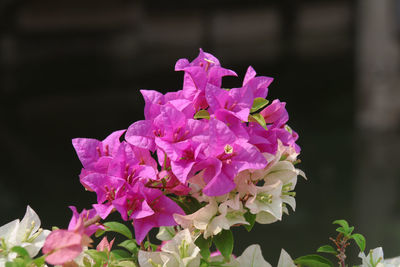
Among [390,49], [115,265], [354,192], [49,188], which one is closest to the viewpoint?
[115,265]

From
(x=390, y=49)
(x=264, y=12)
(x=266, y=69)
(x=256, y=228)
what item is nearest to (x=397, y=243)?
(x=256, y=228)

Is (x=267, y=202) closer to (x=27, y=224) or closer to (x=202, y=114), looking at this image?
(x=202, y=114)

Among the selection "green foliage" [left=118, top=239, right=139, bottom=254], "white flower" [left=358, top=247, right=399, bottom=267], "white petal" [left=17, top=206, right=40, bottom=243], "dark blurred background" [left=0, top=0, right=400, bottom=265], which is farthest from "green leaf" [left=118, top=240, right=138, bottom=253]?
"dark blurred background" [left=0, top=0, right=400, bottom=265]

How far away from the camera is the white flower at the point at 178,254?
0.55 meters

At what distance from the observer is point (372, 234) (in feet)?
9.78

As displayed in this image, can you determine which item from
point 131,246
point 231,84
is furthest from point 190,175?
point 231,84

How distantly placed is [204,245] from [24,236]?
0.17 m

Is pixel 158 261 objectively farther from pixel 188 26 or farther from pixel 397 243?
pixel 188 26

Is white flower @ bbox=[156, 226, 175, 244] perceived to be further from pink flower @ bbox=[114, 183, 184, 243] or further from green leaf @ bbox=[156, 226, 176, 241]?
pink flower @ bbox=[114, 183, 184, 243]

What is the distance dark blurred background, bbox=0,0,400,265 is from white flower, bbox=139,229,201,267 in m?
2.23

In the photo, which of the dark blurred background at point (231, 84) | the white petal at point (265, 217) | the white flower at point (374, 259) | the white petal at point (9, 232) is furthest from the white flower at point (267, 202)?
the dark blurred background at point (231, 84)

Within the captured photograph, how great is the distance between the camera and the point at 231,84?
32.2 feet

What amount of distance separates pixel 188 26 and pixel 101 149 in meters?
13.0

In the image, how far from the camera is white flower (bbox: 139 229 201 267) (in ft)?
1.82
